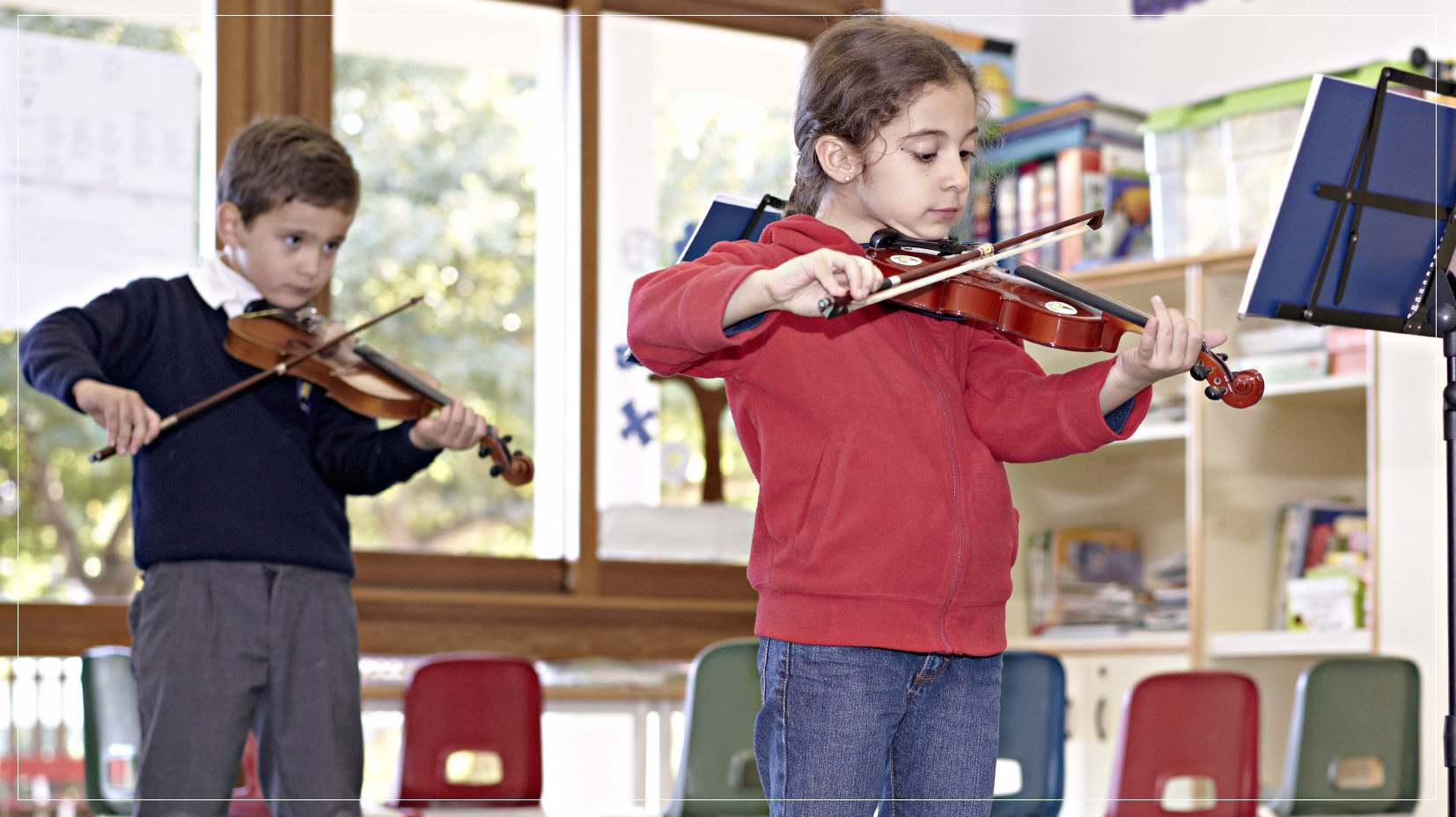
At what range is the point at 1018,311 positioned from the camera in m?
1.30

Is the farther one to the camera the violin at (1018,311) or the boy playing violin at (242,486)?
the boy playing violin at (242,486)

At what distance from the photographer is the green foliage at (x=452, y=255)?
3254mm

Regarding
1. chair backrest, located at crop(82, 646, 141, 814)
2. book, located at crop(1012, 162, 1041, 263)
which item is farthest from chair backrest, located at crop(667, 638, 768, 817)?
book, located at crop(1012, 162, 1041, 263)

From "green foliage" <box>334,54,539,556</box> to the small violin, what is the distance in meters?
1.32

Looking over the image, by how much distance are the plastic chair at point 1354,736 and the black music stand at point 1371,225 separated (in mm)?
628

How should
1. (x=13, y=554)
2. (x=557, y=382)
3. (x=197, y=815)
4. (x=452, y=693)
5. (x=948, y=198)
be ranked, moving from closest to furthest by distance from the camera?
(x=948, y=198), (x=197, y=815), (x=452, y=693), (x=13, y=554), (x=557, y=382)

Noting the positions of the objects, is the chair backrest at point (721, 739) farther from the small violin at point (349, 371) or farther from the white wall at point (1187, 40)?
the white wall at point (1187, 40)

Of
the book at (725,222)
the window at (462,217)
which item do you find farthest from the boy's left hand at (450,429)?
the window at (462,217)

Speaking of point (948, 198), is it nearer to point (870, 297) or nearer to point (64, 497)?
point (870, 297)

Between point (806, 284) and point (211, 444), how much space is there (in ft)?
3.16

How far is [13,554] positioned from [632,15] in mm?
1766

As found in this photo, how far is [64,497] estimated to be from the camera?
3115mm

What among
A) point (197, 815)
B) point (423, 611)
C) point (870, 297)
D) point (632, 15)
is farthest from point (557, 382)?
point (870, 297)

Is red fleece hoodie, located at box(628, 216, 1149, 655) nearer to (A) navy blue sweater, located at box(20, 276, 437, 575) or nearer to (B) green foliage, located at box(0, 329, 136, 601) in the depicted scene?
(A) navy blue sweater, located at box(20, 276, 437, 575)
